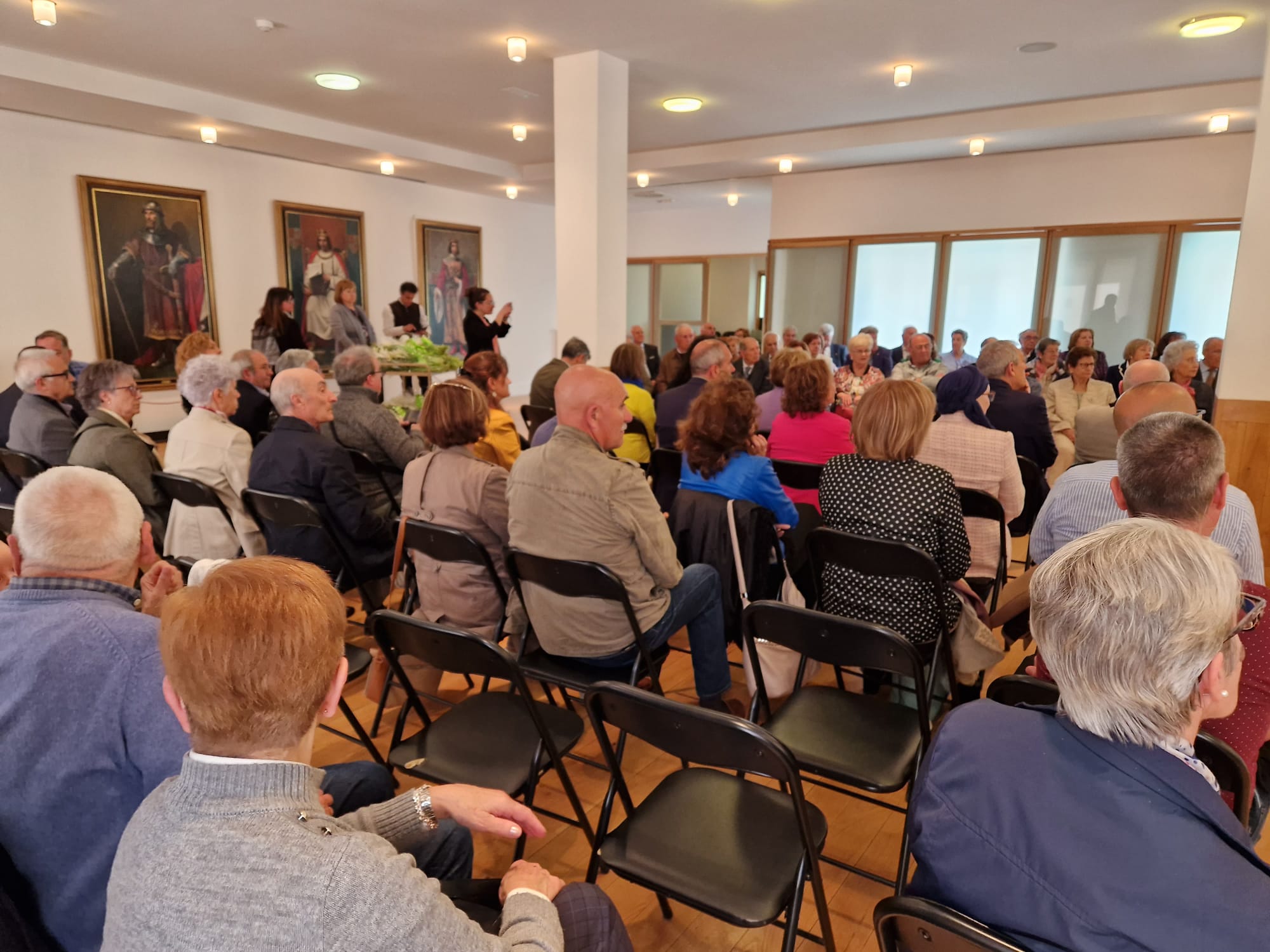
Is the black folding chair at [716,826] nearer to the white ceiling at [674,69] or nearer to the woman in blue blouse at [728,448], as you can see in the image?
the woman in blue blouse at [728,448]

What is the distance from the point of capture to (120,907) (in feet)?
2.85

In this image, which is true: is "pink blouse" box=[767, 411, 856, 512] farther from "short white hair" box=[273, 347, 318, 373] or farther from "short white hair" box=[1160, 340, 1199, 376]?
"short white hair" box=[1160, 340, 1199, 376]

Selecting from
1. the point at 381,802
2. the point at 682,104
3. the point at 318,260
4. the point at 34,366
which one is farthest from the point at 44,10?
the point at 381,802

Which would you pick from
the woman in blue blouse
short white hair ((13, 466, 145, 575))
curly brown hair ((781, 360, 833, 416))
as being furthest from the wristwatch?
curly brown hair ((781, 360, 833, 416))

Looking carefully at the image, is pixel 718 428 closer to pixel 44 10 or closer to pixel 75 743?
pixel 75 743

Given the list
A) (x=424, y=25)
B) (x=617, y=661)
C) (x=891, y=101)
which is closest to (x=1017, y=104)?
(x=891, y=101)

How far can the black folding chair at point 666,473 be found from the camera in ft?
12.6

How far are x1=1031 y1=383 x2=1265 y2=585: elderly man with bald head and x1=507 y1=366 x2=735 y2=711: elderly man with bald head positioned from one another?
115cm

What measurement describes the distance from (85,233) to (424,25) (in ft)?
14.7

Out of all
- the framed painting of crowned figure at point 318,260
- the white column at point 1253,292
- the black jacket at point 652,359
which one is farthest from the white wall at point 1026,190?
the framed painting of crowned figure at point 318,260

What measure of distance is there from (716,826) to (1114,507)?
1576 mm

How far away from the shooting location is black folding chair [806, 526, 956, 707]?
7.24 feet

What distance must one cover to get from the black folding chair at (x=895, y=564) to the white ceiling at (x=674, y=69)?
3.64m

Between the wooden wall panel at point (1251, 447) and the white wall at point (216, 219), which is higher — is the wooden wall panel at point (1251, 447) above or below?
below
